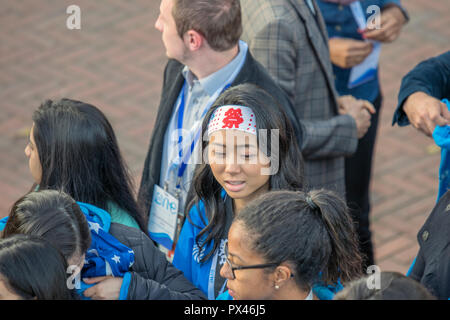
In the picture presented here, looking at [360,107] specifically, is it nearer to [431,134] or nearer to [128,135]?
[431,134]

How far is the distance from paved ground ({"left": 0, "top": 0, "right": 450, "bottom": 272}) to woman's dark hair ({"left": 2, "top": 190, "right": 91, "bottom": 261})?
2.53 meters

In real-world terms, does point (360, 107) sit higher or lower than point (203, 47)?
lower

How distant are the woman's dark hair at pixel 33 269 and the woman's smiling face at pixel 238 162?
734 millimetres

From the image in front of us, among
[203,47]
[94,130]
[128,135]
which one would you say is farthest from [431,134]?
[128,135]

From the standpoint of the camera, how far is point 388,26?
378 cm

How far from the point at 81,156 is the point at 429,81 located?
1477 millimetres

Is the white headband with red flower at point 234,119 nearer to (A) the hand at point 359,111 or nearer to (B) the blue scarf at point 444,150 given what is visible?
(B) the blue scarf at point 444,150

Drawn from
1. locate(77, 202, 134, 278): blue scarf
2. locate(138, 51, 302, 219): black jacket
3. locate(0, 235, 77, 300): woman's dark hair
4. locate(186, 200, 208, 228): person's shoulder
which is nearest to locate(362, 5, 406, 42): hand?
locate(138, 51, 302, 219): black jacket

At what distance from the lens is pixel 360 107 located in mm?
3385

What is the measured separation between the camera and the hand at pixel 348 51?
3621 mm

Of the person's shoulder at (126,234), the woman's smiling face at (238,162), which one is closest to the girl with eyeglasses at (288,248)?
the woman's smiling face at (238,162)


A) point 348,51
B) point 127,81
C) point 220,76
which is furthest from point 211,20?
point 127,81

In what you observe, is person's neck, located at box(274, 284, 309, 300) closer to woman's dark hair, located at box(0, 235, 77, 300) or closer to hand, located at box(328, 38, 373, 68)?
woman's dark hair, located at box(0, 235, 77, 300)
